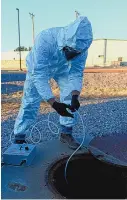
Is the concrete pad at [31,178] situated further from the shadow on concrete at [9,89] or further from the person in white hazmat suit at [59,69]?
the shadow on concrete at [9,89]

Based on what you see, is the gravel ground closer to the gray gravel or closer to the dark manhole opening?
the gray gravel

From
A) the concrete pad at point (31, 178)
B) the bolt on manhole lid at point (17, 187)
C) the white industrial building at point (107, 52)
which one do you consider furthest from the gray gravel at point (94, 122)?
the white industrial building at point (107, 52)

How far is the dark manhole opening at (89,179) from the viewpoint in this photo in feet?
8.21

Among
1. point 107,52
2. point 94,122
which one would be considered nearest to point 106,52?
point 107,52

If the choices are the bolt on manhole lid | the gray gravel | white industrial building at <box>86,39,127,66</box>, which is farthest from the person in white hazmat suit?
white industrial building at <box>86,39,127,66</box>

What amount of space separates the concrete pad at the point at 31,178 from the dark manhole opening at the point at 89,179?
0.30ft

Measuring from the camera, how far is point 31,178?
2371 mm

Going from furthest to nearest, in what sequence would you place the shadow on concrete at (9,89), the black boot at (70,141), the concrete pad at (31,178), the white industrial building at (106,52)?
1. the white industrial building at (106,52)
2. the shadow on concrete at (9,89)
3. the black boot at (70,141)
4. the concrete pad at (31,178)

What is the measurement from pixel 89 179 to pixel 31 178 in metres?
0.68

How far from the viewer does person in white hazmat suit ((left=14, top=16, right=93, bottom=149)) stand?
2391 mm

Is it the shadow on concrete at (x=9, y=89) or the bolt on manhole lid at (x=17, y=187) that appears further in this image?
the shadow on concrete at (x=9, y=89)

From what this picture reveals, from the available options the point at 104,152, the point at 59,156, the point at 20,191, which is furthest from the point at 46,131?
the point at 20,191

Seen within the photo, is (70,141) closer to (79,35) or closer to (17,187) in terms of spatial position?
(17,187)

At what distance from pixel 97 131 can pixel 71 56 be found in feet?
7.46
